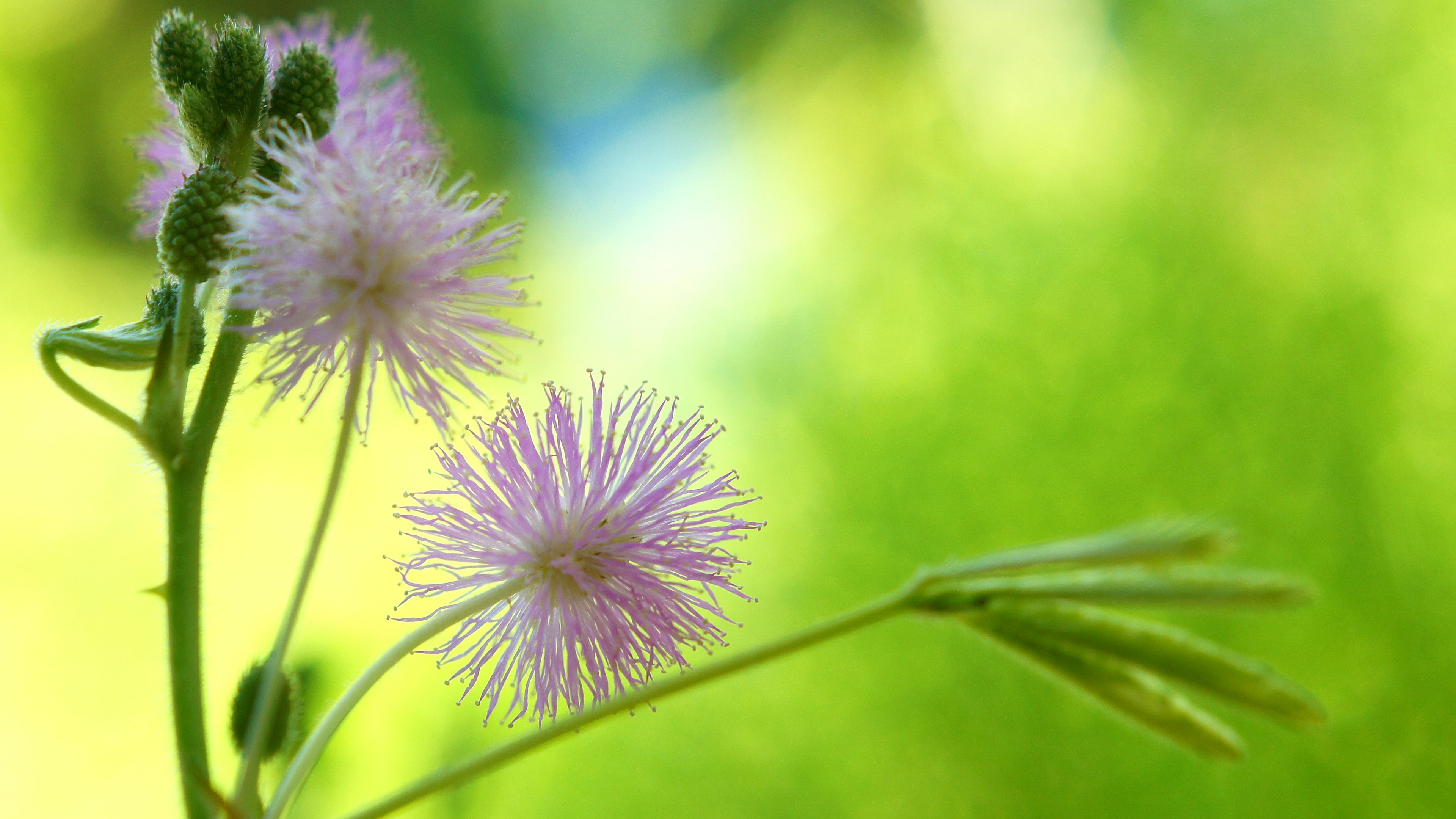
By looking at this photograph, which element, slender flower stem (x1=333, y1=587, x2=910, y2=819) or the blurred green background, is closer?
slender flower stem (x1=333, y1=587, x2=910, y2=819)

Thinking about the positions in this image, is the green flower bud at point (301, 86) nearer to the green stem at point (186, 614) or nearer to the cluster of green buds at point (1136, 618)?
the green stem at point (186, 614)

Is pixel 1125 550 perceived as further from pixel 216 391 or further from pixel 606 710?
pixel 216 391

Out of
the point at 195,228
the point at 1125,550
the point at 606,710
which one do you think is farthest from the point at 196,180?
the point at 1125,550

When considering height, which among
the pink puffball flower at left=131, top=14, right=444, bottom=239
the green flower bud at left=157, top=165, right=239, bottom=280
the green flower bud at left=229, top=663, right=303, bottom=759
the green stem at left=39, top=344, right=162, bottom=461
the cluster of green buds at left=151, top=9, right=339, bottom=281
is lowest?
the green flower bud at left=229, top=663, right=303, bottom=759

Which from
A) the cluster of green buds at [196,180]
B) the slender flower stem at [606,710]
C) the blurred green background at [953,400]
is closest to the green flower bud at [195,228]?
the cluster of green buds at [196,180]

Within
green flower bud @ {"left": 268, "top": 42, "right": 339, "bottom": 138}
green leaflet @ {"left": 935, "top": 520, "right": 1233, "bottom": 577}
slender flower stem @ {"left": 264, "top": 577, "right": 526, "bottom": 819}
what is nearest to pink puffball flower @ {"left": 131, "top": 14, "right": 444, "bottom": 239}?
green flower bud @ {"left": 268, "top": 42, "right": 339, "bottom": 138}

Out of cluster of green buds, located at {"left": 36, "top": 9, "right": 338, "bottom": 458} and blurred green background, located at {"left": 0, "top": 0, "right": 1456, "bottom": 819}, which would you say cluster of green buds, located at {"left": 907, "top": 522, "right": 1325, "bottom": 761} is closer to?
cluster of green buds, located at {"left": 36, "top": 9, "right": 338, "bottom": 458}
